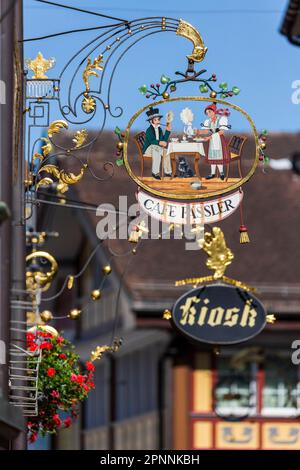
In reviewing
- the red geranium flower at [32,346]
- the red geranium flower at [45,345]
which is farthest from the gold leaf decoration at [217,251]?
the red geranium flower at [32,346]

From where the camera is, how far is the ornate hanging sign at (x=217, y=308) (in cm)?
2080

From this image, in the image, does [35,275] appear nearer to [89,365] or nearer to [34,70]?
[89,365]

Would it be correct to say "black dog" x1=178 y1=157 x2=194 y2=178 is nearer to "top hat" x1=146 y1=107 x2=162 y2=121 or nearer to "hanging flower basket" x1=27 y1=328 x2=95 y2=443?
"top hat" x1=146 y1=107 x2=162 y2=121

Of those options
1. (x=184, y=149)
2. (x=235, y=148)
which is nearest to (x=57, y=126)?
(x=184, y=149)

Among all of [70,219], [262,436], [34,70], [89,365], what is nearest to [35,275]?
[89,365]

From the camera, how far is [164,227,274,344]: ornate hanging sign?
2080 cm

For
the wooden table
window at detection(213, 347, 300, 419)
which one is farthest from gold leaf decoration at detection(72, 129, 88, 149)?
window at detection(213, 347, 300, 419)

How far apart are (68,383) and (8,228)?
3.48m

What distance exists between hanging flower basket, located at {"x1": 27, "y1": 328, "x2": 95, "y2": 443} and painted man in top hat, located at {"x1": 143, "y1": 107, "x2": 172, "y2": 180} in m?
1.98

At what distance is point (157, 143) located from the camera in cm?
1950

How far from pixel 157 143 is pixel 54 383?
8.08ft

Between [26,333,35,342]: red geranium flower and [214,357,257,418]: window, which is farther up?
[214,357,257,418]: window
